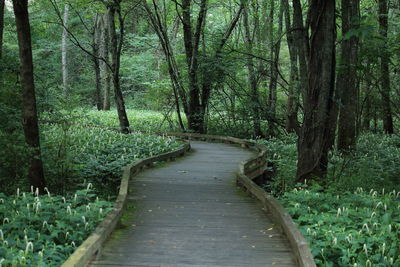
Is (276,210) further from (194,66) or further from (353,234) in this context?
(194,66)

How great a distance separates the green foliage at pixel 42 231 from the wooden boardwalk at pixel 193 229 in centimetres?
46

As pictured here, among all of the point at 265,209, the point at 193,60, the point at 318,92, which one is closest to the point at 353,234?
the point at 265,209

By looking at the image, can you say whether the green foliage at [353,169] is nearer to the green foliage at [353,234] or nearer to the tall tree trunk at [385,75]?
the tall tree trunk at [385,75]

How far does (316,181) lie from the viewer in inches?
403

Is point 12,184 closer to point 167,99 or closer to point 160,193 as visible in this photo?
point 160,193

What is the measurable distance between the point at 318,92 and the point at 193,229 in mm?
4963

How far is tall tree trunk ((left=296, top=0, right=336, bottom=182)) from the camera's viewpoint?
382 inches

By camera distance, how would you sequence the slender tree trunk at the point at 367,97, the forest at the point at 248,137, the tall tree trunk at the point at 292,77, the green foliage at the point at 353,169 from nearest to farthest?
1. the forest at the point at 248,137
2. the green foliage at the point at 353,169
3. the slender tree trunk at the point at 367,97
4. the tall tree trunk at the point at 292,77

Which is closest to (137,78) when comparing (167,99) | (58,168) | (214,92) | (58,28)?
(58,28)

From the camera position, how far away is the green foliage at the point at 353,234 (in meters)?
5.18

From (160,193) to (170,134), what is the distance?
42.3 ft

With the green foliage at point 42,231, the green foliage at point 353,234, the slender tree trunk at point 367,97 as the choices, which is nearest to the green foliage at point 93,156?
the green foliage at point 42,231

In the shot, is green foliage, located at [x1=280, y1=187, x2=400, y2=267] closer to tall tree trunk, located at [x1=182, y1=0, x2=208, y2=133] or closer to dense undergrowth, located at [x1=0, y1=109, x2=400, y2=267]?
dense undergrowth, located at [x1=0, y1=109, x2=400, y2=267]

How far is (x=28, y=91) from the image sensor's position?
9164 millimetres
